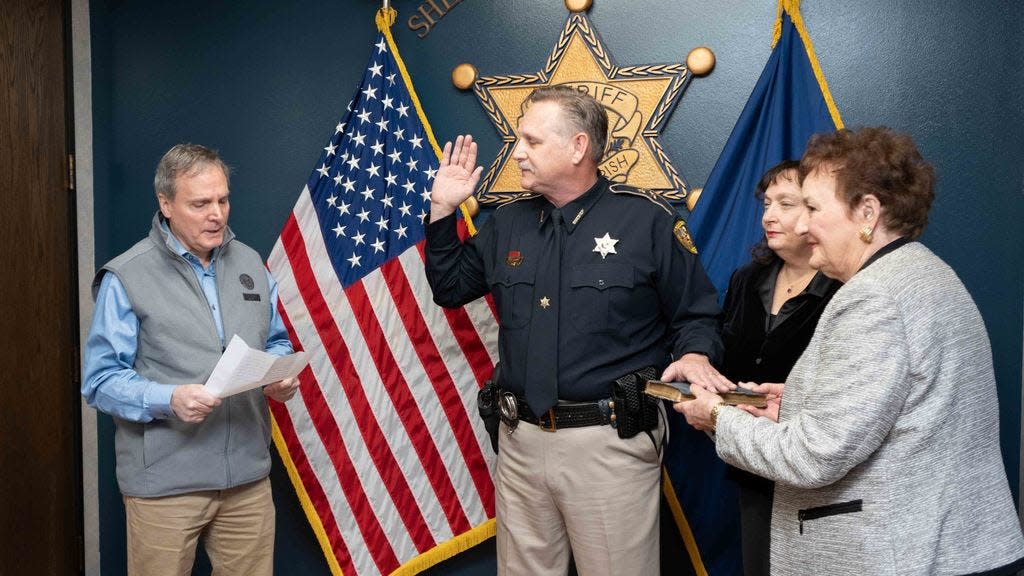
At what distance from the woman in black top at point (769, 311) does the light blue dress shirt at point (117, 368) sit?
4.44 ft

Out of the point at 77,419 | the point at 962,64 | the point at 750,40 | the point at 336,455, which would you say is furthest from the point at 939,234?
the point at 77,419

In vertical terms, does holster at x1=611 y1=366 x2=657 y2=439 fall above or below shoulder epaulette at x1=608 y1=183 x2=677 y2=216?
below

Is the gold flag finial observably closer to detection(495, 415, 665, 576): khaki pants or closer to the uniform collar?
the uniform collar

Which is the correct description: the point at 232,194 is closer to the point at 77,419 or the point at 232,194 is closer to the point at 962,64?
the point at 77,419

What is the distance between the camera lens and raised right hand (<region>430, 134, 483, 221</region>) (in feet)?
7.45

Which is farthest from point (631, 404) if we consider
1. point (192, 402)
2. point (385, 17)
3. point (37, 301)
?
point (37, 301)

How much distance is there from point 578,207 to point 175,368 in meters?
1.07

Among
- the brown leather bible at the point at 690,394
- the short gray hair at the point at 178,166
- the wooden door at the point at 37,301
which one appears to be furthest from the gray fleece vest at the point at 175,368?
the brown leather bible at the point at 690,394

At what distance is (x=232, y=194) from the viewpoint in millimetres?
3020

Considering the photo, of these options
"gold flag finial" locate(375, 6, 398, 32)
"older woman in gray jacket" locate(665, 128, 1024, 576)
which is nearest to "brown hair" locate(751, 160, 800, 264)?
"older woman in gray jacket" locate(665, 128, 1024, 576)

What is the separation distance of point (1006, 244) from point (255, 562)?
2234mm

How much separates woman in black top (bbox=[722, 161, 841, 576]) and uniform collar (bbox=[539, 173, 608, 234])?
411mm

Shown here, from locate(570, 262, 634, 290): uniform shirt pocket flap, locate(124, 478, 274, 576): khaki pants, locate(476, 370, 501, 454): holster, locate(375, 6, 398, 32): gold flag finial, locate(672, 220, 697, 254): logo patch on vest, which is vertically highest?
locate(375, 6, 398, 32): gold flag finial

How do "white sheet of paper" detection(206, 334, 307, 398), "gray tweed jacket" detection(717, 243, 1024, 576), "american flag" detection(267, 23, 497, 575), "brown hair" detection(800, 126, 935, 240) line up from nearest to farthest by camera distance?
"gray tweed jacket" detection(717, 243, 1024, 576), "brown hair" detection(800, 126, 935, 240), "white sheet of paper" detection(206, 334, 307, 398), "american flag" detection(267, 23, 497, 575)
